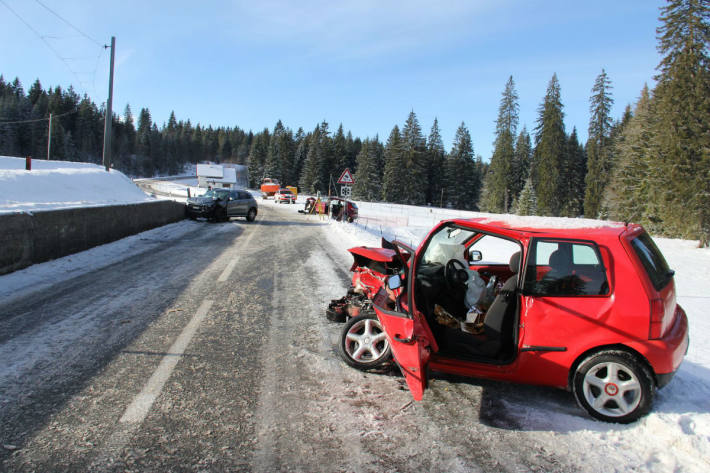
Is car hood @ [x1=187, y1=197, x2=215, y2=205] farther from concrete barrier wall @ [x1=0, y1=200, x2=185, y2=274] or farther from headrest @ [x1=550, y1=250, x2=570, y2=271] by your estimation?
headrest @ [x1=550, y1=250, x2=570, y2=271]

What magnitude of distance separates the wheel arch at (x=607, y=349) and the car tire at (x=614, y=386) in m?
0.02

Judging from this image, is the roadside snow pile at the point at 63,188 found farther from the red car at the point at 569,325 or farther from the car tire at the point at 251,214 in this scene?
the red car at the point at 569,325

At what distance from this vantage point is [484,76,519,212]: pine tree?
6756 cm

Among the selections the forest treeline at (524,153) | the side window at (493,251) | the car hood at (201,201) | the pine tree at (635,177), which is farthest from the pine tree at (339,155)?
the side window at (493,251)

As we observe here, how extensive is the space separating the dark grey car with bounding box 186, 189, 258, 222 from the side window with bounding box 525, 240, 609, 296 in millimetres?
19306

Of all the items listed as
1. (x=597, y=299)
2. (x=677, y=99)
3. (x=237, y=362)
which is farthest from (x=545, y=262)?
(x=677, y=99)

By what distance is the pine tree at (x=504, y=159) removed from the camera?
67.6 metres

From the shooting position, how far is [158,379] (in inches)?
142

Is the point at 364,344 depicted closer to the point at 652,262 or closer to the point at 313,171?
the point at 652,262

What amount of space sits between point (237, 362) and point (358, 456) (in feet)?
6.16

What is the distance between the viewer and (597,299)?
11.0ft

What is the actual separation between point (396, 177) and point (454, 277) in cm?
7286

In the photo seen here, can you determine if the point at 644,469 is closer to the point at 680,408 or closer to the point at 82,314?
the point at 680,408

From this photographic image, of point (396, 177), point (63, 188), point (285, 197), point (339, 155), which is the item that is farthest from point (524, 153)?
point (63, 188)
